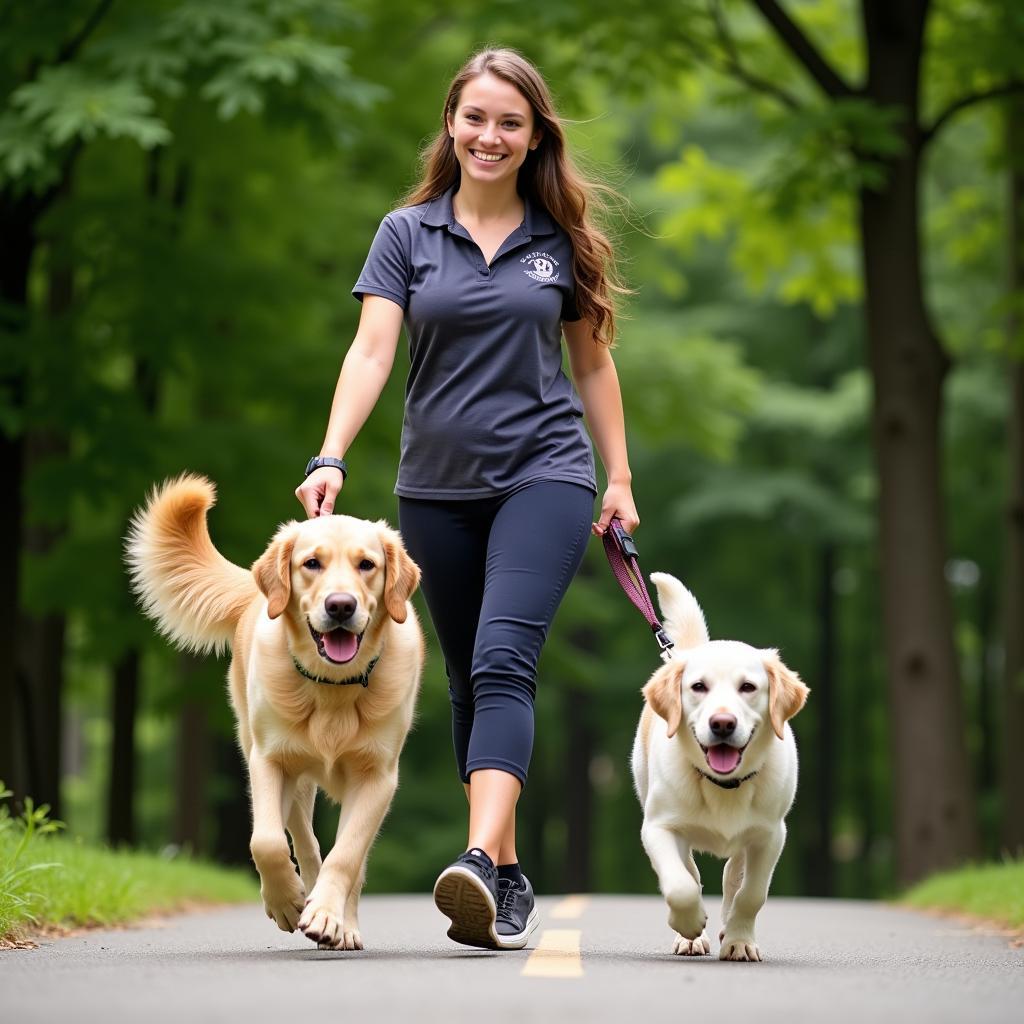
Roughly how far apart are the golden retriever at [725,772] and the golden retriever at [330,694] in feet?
2.70

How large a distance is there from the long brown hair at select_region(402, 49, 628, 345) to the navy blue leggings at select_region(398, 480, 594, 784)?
0.71 metres

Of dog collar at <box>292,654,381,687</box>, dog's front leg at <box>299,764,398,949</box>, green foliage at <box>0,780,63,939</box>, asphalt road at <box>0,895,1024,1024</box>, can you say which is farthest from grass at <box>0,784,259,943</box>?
dog collar at <box>292,654,381,687</box>

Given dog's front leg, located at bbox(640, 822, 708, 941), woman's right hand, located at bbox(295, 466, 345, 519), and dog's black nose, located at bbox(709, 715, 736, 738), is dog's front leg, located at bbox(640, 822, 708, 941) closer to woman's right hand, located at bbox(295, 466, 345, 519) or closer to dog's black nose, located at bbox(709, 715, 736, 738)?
dog's black nose, located at bbox(709, 715, 736, 738)

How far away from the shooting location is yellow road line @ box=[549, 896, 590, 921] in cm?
881

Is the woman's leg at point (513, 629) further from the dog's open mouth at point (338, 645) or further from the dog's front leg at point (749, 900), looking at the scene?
the dog's front leg at point (749, 900)

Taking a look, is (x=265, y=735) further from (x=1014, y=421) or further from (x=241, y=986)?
(x=1014, y=421)

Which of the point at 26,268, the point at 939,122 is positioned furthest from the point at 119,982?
the point at 939,122

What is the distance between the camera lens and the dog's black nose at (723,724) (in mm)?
5453

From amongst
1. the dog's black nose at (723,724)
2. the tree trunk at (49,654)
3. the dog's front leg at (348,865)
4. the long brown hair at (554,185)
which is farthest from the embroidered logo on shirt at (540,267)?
the tree trunk at (49,654)

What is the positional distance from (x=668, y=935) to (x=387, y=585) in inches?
98.0

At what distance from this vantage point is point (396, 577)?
217 inches

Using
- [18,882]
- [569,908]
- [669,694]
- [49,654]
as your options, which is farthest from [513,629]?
[49,654]

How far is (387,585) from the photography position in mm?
5500

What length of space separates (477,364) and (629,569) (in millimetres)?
894
